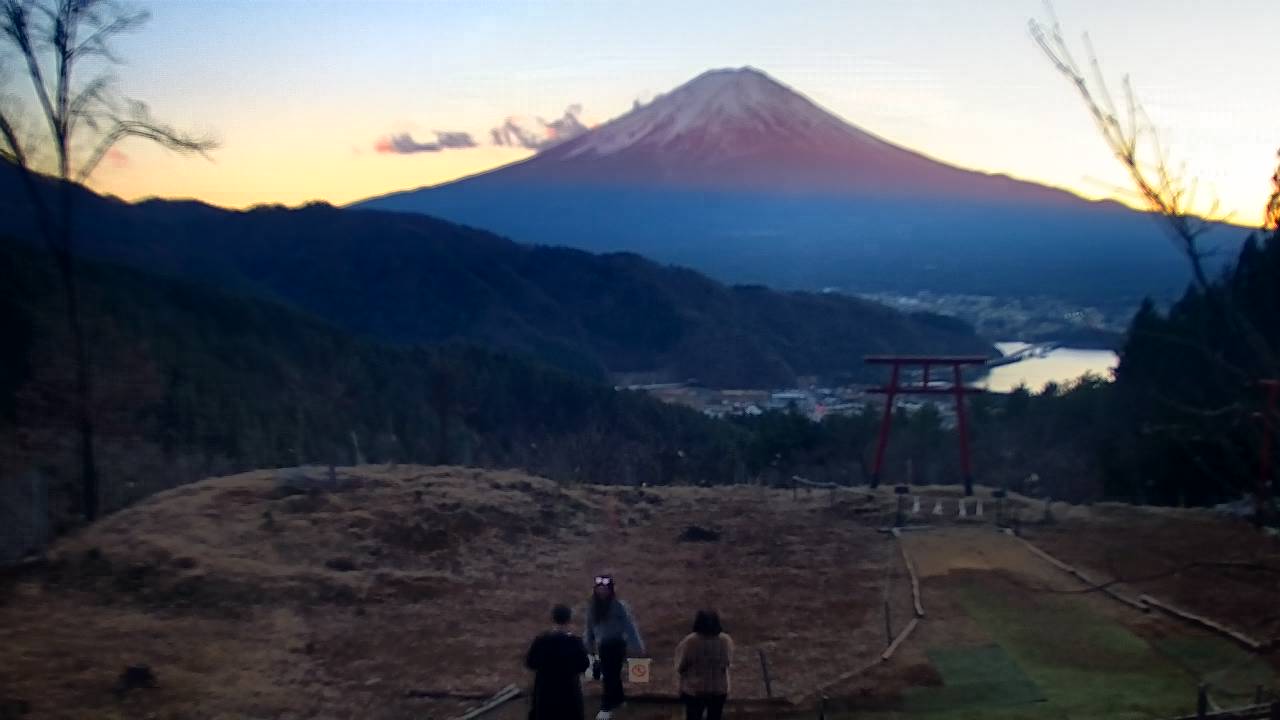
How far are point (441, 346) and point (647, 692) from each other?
106ft

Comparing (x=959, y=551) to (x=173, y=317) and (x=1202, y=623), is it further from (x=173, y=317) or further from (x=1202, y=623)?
(x=173, y=317)

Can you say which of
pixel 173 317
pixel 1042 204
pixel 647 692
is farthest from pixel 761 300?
pixel 1042 204

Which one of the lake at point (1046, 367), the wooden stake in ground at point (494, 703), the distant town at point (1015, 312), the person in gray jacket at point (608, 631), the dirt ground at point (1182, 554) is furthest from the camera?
the distant town at point (1015, 312)

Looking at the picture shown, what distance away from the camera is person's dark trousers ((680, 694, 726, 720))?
20.8 ft

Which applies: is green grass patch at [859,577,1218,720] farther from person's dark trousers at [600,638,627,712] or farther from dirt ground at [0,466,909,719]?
person's dark trousers at [600,638,627,712]

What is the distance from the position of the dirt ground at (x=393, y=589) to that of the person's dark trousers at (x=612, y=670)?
2.74 ft

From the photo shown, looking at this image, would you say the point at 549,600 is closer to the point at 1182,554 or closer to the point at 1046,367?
the point at 1182,554

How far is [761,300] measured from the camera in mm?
57688

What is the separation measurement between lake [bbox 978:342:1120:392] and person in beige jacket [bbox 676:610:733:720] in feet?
114

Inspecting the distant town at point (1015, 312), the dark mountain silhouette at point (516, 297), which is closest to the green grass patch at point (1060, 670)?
the dark mountain silhouette at point (516, 297)

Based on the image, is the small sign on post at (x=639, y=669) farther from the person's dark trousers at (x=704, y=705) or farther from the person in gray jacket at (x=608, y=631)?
the person's dark trousers at (x=704, y=705)

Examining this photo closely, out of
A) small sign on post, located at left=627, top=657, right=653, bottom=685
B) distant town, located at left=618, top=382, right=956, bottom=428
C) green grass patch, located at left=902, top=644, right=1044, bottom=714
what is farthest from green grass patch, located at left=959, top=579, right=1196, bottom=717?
distant town, located at left=618, top=382, right=956, bottom=428

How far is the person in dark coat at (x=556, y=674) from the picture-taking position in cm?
589

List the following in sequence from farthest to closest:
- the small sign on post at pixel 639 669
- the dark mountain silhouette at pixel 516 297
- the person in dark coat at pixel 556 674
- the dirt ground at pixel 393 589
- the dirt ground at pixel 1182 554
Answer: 1. the dark mountain silhouette at pixel 516 297
2. the dirt ground at pixel 1182 554
3. the dirt ground at pixel 393 589
4. the small sign on post at pixel 639 669
5. the person in dark coat at pixel 556 674
